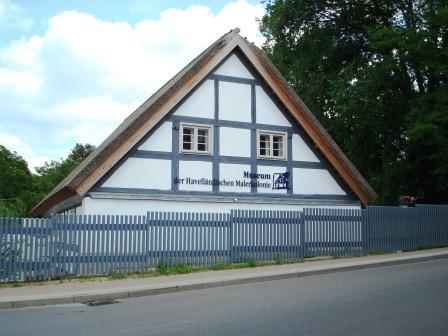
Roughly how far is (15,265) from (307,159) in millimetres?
11558

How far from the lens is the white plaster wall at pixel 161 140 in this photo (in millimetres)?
16823

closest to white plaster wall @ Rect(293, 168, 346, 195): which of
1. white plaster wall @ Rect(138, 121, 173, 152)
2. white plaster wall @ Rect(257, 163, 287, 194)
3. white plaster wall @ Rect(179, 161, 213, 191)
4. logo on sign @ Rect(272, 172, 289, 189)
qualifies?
logo on sign @ Rect(272, 172, 289, 189)

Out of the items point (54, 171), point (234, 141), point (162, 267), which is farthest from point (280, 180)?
point (54, 171)

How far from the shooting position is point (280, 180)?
19141mm

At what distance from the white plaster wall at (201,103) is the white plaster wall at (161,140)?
0.70 meters

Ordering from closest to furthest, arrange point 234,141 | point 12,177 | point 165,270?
point 165,270
point 234,141
point 12,177

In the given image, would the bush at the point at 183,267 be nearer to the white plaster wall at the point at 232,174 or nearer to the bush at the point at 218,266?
the bush at the point at 218,266

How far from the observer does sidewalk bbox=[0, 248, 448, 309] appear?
32.5 feet

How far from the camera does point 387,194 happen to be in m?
28.6

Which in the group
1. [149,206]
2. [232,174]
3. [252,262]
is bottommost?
[252,262]

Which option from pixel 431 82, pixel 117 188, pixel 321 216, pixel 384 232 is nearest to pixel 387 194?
pixel 431 82

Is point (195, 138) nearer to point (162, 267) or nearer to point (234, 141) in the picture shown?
point (234, 141)

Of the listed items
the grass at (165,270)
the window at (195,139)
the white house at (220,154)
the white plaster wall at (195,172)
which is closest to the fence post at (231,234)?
the grass at (165,270)

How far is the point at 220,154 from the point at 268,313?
10.6 meters
